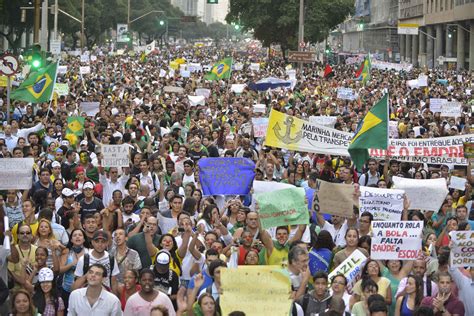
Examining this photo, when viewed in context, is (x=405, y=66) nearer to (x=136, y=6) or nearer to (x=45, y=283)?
(x=45, y=283)

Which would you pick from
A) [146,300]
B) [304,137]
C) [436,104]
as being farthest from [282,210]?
[436,104]

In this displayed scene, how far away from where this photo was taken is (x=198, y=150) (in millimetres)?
16922

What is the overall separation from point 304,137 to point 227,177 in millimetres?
2723

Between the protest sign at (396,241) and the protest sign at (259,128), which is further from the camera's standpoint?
the protest sign at (259,128)

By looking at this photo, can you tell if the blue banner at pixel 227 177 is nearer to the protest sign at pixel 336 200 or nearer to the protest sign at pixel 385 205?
the protest sign at pixel 336 200

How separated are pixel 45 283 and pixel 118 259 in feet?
3.49

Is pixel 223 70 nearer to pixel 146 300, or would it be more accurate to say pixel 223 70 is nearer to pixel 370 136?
pixel 370 136

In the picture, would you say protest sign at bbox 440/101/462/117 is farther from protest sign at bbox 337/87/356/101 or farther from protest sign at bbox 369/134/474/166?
protest sign at bbox 369/134/474/166

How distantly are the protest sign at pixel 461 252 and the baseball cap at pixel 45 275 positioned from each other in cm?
329

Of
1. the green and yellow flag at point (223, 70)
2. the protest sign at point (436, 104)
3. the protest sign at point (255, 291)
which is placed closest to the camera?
the protest sign at point (255, 291)

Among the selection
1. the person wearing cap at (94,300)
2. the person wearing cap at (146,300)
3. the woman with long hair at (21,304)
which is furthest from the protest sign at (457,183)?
the woman with long hair at (21,304)

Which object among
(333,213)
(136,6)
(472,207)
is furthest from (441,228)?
(136,6)

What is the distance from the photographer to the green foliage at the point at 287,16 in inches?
3073

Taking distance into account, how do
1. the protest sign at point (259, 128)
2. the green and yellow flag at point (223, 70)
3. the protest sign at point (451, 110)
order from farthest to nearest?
the green and yellow flag at point (223, 70) → the protest sign at point (451, 110) → the protest sign at point (259, 128)
